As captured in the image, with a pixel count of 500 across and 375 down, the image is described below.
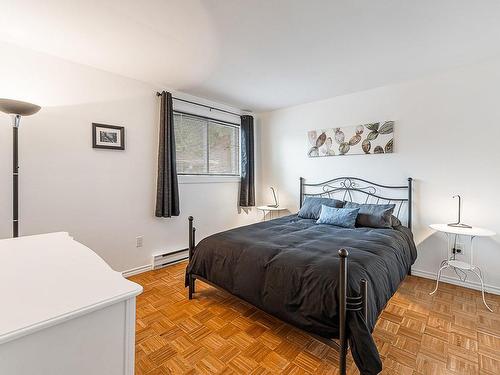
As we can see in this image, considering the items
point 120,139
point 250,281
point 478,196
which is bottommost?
point 250,281

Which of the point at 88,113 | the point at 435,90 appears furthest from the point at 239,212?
the point at 435,90

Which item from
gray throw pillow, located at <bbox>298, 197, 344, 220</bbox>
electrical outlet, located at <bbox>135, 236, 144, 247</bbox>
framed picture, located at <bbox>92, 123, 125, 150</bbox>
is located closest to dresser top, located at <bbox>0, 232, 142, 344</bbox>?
framed picture, located at <bbox>92, 123, 125, 150</bbox>

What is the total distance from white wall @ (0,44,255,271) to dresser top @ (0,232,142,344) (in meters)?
1.27

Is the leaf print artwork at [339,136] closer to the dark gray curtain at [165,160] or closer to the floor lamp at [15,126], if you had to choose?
the dark gray curtain at [165,160]

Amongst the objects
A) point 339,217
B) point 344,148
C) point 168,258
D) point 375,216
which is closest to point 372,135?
point 344,148

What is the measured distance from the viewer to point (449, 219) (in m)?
2.83

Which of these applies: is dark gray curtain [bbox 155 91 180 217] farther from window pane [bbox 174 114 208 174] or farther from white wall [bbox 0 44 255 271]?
window pane [bbox 174 114 208 174]

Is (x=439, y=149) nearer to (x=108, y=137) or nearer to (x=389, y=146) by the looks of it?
(x=389, y=146)

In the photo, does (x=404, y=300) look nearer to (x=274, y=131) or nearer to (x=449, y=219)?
(x=449, y=219)

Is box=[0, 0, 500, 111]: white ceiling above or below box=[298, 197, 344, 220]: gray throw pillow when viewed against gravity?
above

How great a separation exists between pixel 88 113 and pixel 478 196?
422 cm

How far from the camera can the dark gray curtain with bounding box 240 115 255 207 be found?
429 cm

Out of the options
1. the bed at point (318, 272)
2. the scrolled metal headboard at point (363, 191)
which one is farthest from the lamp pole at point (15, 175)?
the scrolled metal headboard at point (363, 191)

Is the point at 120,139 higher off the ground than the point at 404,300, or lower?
higher
